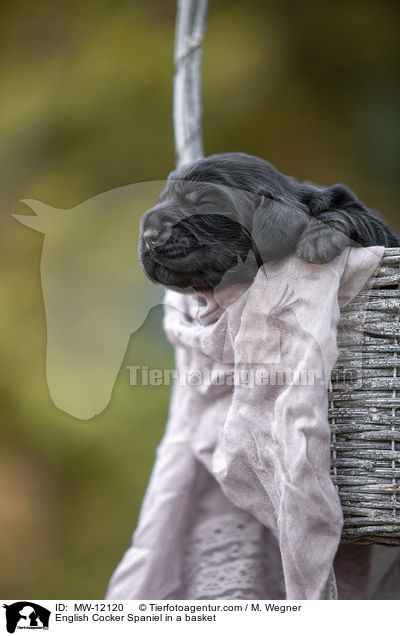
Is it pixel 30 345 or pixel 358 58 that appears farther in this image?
pixel 358 58

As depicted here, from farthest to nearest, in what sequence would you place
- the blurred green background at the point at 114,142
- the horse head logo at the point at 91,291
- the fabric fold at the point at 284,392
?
the blurred green background at the point at 114,142
the horse head logo at the point at 91,291
the fabric fold at the point at 284,392

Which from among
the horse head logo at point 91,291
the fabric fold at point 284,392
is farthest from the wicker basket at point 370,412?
the horse head logo at point 91,291

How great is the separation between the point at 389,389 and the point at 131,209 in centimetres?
32

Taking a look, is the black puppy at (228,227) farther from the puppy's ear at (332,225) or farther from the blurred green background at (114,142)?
the blurred green background at (114,142)

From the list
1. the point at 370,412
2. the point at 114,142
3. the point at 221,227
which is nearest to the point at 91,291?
the point at 221,227

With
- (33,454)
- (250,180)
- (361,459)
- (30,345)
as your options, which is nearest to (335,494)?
(361,459)

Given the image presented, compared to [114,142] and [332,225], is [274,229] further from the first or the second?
[114,142]

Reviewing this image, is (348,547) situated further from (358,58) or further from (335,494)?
(358,58)

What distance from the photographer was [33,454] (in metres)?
1.15
